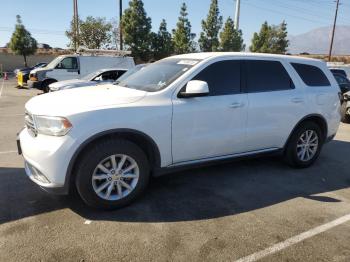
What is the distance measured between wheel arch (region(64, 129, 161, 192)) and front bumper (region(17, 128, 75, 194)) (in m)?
0.05

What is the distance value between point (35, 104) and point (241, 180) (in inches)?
117

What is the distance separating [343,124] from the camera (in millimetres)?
10500

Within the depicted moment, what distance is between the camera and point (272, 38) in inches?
1672

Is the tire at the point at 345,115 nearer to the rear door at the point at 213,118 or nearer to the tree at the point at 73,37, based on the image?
the rear door at the point at 213,118

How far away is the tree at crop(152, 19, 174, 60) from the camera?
33906 millimetres

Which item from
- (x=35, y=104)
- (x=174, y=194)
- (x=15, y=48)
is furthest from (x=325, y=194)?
(x=15, y=48)

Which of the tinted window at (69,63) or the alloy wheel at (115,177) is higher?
the tinted window at (69,63)

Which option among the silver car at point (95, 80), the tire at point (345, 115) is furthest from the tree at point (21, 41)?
the tire at point (345, 115)

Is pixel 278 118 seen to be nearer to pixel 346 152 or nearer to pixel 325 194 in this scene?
pixel 325 194

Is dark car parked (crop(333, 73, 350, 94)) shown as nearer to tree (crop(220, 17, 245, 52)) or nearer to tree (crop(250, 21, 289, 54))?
tree (crop(220, 17, 245, 52))

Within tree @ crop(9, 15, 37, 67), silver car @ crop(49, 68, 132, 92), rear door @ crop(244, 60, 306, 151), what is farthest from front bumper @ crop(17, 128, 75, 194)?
tree @ crop(9, 15, 37, 67)

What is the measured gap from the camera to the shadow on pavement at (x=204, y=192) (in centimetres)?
388

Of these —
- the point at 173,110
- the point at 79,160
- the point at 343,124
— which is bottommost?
the point at 343,124

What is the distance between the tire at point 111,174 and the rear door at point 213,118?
0.51 m
